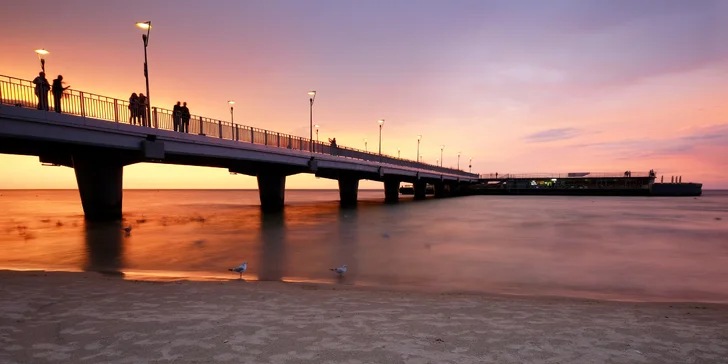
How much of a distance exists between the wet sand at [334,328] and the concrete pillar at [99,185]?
2560 centimetres

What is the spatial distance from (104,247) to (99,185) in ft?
50.5

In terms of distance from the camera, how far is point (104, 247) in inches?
770

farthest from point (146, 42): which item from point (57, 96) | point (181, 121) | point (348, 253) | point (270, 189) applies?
point (270, 189)

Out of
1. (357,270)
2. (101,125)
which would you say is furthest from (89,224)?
(357,270)

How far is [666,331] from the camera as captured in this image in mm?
6535

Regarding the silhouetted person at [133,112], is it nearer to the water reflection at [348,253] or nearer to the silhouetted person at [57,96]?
the silhouetted person at [57,96]

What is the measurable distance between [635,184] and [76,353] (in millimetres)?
135816

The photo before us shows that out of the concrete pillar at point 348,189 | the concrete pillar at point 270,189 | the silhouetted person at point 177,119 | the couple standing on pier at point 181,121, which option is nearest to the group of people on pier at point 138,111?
the silhouetted person at point 177,119

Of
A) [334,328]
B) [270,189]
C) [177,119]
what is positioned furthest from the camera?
[270,189]

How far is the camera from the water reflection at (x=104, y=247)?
48.0 ft

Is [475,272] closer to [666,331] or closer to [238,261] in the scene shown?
A: [666,331]

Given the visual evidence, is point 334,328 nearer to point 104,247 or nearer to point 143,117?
point 104,247

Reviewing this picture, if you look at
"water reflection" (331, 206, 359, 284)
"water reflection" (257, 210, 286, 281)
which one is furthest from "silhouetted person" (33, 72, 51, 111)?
"water reflection" (331, 206, 359, 284)

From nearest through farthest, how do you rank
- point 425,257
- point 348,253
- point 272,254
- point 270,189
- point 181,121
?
point 425,257 < point 272,254 < point 348,253 < point 181,121 < point 270,189
